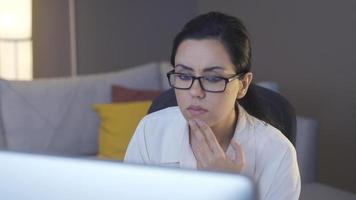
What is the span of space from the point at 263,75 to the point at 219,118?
9.10 feet

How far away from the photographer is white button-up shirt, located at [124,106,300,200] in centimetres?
131

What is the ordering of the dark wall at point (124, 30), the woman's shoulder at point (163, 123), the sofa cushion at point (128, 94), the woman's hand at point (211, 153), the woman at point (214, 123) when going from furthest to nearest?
the dark wall at point (124, 30), the sofa cushion at point (128, 94), the woman's shoulder at point (163, 123), the woman at point (214, 123), the woman's hand at point (211, 153)

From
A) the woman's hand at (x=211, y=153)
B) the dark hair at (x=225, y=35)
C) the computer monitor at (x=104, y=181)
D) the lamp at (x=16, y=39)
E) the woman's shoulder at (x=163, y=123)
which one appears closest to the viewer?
the computer monitor at (x=104, y=181)

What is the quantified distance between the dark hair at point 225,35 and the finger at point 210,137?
0.57ft

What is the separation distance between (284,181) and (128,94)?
1928 millimetres

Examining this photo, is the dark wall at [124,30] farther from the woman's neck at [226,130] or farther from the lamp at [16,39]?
the woman's neck at [226,130]

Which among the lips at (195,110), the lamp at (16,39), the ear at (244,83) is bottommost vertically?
the lamp at (16,39)

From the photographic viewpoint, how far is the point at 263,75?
399 cm

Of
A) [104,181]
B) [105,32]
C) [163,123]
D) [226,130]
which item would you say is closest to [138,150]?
[163,123]

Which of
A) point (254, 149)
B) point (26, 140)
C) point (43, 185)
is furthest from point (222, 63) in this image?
point (26, 140)

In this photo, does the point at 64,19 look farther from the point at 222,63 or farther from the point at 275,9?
the point at 222,63

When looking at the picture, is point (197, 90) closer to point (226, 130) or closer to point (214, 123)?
point (214, 123)

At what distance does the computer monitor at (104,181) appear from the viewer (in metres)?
0.58

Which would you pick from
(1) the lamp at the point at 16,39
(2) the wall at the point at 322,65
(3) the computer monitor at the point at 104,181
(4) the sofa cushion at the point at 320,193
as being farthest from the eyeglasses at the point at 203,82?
(1) the lamp at the point at 16,39
